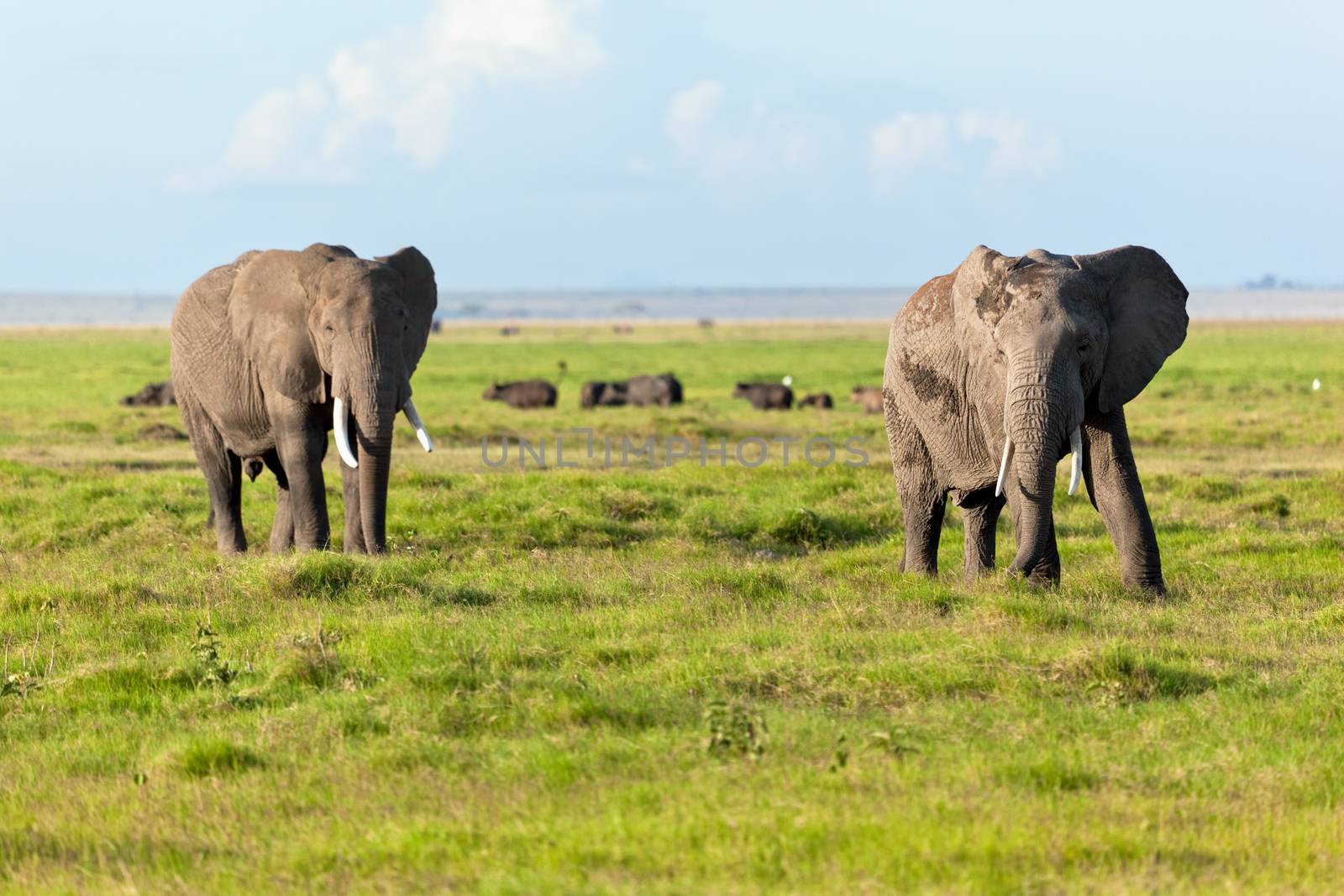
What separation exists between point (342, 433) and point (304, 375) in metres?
0.93

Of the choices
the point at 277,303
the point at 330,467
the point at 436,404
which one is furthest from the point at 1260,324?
the point at 277,303

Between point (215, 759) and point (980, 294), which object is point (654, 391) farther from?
point (215, 759)

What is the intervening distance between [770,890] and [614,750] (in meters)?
1.96

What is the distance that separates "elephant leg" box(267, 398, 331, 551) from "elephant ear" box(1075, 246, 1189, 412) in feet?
22.3

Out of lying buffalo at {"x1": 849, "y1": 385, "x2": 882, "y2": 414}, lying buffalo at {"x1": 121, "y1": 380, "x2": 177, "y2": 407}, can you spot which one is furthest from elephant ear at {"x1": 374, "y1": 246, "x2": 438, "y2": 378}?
lying buffalo at {"x1": 121, "y1": 380, "x2": 177, "y2": 407}

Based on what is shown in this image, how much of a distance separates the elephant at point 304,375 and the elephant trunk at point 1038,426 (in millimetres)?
5077

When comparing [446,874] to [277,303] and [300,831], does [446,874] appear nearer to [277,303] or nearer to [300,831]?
[300,831]

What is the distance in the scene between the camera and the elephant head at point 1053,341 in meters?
11.2

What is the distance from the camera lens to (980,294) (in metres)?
12.0

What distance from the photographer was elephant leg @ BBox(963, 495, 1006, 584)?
42.4 ft

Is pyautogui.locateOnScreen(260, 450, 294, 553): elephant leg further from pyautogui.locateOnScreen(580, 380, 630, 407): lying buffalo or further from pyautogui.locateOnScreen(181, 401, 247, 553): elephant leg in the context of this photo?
pyautogui.locateOnScreen(580, 380, 630, 407): lying buffalo

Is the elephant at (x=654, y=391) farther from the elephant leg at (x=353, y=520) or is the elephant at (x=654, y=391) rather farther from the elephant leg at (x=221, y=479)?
the elephant leg at (x=353, y=520)

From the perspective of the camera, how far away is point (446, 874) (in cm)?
602

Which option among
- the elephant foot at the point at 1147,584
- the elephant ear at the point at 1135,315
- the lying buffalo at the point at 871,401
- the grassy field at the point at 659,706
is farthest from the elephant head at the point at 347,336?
the lying buffalo at the point at 871,401
